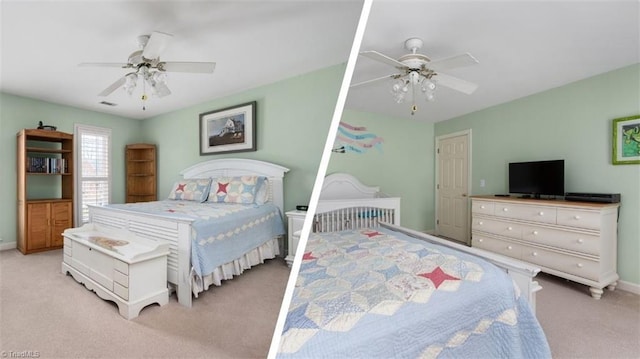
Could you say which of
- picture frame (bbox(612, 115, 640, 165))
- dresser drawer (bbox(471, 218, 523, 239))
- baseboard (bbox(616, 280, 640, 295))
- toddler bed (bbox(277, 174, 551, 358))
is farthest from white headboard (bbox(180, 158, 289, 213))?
baseboard (bbox(616, 280, 640, 295))

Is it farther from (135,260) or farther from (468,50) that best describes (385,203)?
(468,50)

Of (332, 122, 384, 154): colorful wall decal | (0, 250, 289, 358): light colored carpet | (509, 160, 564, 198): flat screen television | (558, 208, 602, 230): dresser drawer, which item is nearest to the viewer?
(0, 250, 289, 358): light colored carpet

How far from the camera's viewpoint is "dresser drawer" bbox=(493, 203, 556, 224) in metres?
2.07

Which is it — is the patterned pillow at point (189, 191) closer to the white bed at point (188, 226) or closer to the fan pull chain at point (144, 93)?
the white bed at point (188, 226)

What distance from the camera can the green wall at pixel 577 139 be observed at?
2.03 meters

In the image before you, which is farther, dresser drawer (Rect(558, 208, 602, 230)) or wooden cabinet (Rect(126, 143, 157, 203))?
dresser drawer (Rect(558, 208, 602, 230))

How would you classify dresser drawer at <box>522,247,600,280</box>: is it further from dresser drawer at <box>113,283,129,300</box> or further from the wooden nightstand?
dresser drawer at <box>113,283,129,300</box>

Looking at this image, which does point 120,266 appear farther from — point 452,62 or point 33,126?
point 452,62

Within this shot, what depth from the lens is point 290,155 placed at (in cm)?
57

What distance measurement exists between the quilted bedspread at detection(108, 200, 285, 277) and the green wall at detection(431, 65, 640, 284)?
Answer: 1625 millimetres

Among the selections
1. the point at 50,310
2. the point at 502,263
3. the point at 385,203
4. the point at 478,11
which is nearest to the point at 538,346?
the point at 502,263

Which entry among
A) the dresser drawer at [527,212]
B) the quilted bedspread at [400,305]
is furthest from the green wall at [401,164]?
the dresser drawer at [527,212]

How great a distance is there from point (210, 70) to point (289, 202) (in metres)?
0.29

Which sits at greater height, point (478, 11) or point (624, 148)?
point (478, 11)
